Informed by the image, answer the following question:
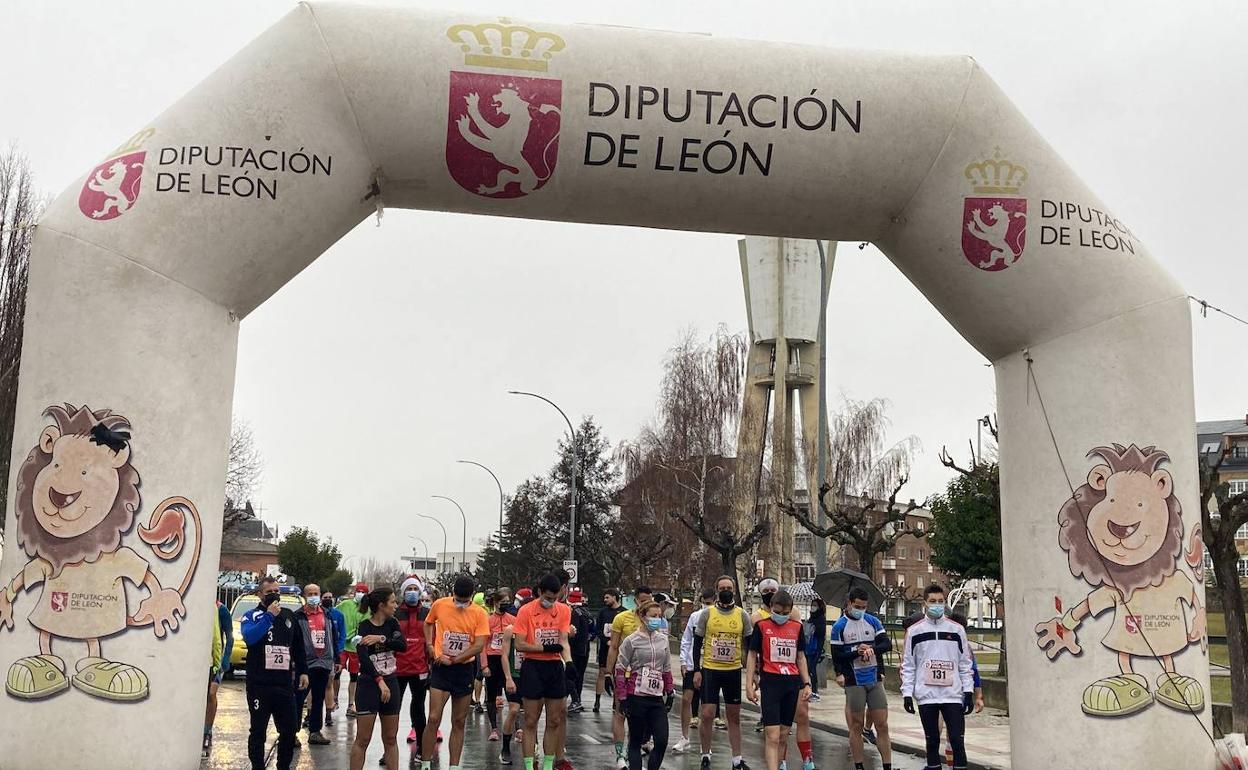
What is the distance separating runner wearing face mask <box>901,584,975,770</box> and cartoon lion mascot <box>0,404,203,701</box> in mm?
6616

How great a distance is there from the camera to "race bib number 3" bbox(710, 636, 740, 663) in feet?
44.8

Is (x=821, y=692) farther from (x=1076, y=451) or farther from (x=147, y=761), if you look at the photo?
(x=147, y=761)

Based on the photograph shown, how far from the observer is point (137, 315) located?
1027 cm

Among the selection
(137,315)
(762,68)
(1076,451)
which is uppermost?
(762,68)

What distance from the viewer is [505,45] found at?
36.2ft

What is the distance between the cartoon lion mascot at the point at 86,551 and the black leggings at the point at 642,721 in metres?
4.13

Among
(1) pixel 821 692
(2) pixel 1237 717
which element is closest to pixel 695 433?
(1) pixel 821 692

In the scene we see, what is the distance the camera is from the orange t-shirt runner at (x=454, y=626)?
1263 centimetres

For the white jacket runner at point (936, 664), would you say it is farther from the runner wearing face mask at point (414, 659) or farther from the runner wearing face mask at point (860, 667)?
→ the runner wearing face mask at point (414, 659)

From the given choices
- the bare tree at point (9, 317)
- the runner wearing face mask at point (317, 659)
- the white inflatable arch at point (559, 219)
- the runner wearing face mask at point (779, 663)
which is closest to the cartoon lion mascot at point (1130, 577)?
the white inflatable arch at point (559, 219)

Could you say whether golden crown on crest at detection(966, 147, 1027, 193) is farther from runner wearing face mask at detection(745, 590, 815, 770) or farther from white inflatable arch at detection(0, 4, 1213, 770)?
runner wearing face mask at detection(745, 590, 815, 770)

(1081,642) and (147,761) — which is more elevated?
(1081,642)

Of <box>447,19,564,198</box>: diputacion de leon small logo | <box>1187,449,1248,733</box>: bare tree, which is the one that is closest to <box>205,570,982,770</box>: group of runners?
<box>447,19,564,198</box>: diputacion de leon small logo

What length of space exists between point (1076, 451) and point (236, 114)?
7918mm
